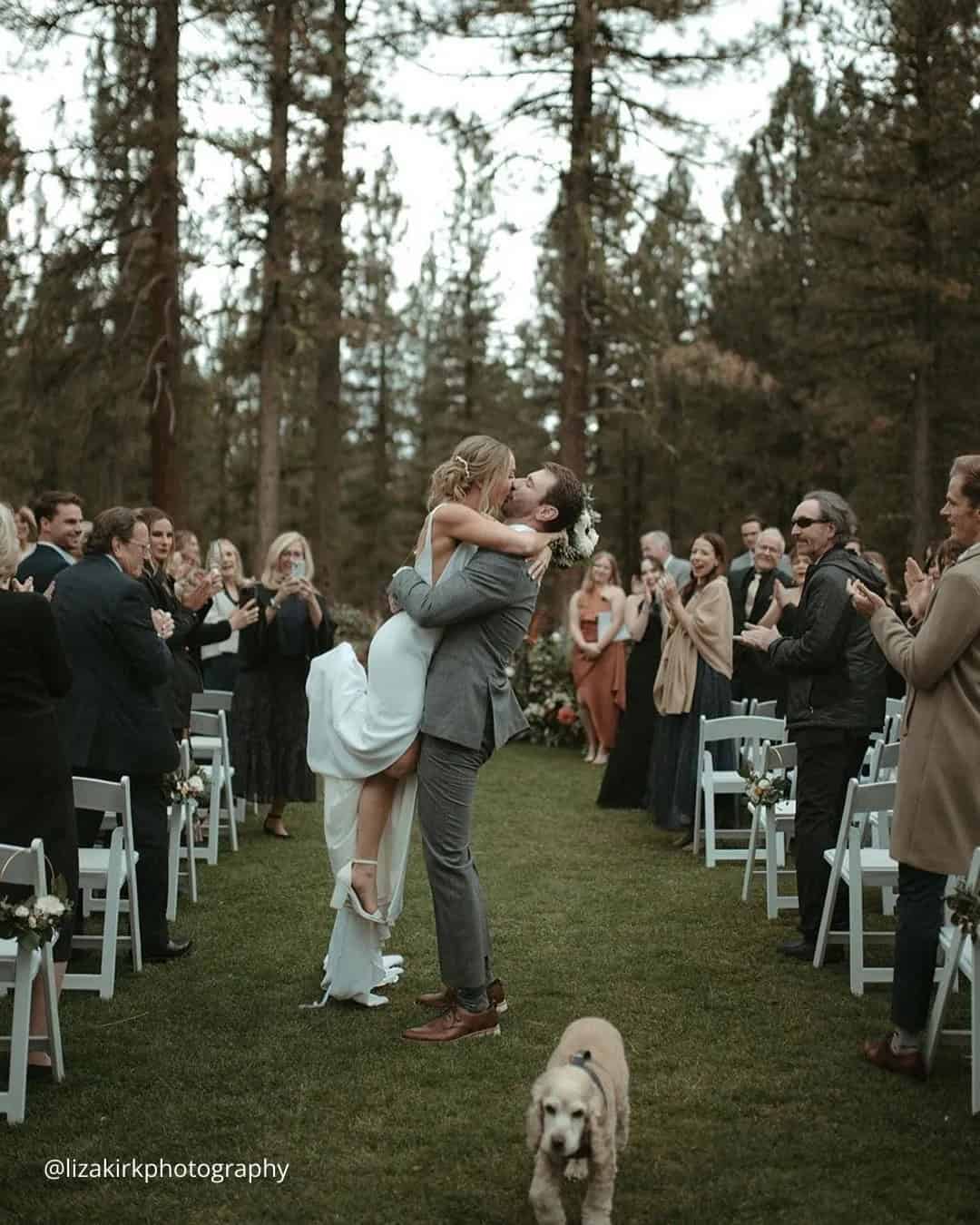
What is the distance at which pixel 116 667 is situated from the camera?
6.17 meters

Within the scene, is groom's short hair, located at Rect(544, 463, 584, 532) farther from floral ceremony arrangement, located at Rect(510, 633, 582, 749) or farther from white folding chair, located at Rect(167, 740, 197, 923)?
floral ceremony arrangement, located at Rect(510, 633, 582, 749)

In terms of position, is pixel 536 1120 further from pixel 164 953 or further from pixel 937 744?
pixel 164 953

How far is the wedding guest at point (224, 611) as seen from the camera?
10602mm

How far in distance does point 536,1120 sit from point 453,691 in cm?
196

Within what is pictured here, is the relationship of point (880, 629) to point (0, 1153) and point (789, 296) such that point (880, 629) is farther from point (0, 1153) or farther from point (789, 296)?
point (789, 296)

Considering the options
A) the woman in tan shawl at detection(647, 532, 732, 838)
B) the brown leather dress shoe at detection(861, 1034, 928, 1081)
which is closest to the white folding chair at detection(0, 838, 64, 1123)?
the brown leather dress shoe at detection(861, 1034, 928, 1081)

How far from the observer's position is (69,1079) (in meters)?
4.96

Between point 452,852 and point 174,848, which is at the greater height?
point 452,852

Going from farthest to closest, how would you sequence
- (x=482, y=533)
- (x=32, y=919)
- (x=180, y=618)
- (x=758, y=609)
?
(x=758, y=609) → (x=180, y=618) → (x=482, y=533) → (x=32, y=919)

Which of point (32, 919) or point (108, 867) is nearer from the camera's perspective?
point (32, 919)

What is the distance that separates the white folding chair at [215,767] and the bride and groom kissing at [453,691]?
3.56m

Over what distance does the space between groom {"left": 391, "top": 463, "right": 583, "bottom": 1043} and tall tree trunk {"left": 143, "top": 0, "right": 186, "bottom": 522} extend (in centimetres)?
1242

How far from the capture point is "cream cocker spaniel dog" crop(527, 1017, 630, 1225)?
11.5 feet

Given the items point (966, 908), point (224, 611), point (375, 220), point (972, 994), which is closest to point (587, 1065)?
point (966, 908)
